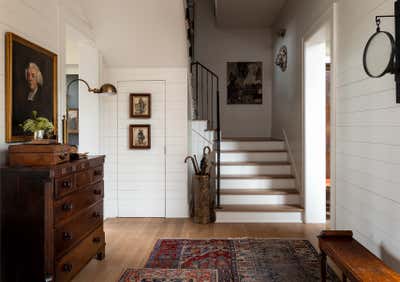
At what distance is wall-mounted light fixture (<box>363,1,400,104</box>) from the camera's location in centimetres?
227

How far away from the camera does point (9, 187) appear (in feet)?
8.16

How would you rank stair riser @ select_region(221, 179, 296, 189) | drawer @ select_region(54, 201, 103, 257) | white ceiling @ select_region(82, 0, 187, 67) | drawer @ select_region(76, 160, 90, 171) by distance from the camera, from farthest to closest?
stair riser @ select_region(221, 179, 296, 189) < white ceiling @ select_region(82, 0, 187, 67) < drawer @ select_region(76, 160, 90, 171) < drawer @ select_region(54, 201, 103, 257)

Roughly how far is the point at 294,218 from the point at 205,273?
2.24 metres

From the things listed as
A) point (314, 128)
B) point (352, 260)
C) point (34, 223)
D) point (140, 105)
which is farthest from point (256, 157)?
point (34, 223)

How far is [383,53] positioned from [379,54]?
5 cm

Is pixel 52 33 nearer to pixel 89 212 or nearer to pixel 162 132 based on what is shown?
pixel 89 212

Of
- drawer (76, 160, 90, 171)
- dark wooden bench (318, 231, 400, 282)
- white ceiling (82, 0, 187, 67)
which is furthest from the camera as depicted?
white ceiling (82, 0, 187, 67)

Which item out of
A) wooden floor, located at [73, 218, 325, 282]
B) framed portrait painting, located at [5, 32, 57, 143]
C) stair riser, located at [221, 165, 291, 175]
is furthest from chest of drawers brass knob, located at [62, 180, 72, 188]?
stair riser, located at [221, 165, 291, 175]

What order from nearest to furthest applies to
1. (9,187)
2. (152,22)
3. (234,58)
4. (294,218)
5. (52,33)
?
(9,187)
(52,33)
(152,22)
(294,218)
(234,58)

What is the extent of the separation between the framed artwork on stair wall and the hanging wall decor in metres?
0.93

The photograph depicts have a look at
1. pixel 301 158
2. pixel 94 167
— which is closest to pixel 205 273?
pixel 94 167

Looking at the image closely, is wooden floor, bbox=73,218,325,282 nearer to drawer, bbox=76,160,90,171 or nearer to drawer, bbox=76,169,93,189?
drawer, bbox=76,169,93,189

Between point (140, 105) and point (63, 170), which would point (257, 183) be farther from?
point (63, 170)

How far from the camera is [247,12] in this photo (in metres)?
6.42
